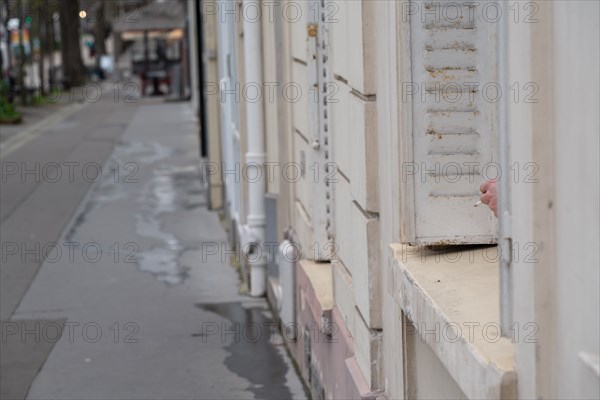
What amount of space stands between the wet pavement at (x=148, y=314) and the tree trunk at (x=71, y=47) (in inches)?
1374

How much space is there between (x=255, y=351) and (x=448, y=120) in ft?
14.7

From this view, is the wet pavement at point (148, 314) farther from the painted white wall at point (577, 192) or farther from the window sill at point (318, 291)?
the painted white wall at point (577, 192)

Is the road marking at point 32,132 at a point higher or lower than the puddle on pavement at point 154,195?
higher

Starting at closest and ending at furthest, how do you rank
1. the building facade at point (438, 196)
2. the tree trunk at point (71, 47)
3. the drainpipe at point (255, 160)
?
the building facade at point (438, 196) < the drainpipe at point (255, 160) < the tree trunk at point (71, 47)

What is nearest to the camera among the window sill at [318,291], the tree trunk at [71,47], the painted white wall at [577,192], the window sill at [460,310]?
the painted white wall at [577,192]

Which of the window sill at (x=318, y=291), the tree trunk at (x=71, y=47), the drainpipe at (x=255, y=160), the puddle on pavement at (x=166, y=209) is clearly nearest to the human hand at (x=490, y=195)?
the window sill at (x=318, y=291)

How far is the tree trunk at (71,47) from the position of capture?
164 feet

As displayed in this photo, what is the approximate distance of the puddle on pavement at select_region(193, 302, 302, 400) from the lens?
306 inches

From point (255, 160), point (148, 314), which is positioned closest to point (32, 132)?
point (255, 160)

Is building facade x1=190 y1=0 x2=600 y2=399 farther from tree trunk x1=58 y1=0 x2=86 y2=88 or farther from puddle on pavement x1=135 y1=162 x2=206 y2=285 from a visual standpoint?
tree trunk x1=58 y1=0 x2=86 y2=88

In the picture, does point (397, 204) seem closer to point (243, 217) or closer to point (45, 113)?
point (243, 217)

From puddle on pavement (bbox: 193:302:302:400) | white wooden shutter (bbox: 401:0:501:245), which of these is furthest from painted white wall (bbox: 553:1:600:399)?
puddle on pavement (bbox: 193:302:302:400)

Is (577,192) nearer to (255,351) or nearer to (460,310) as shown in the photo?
(460,310)

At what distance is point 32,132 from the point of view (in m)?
27.6
